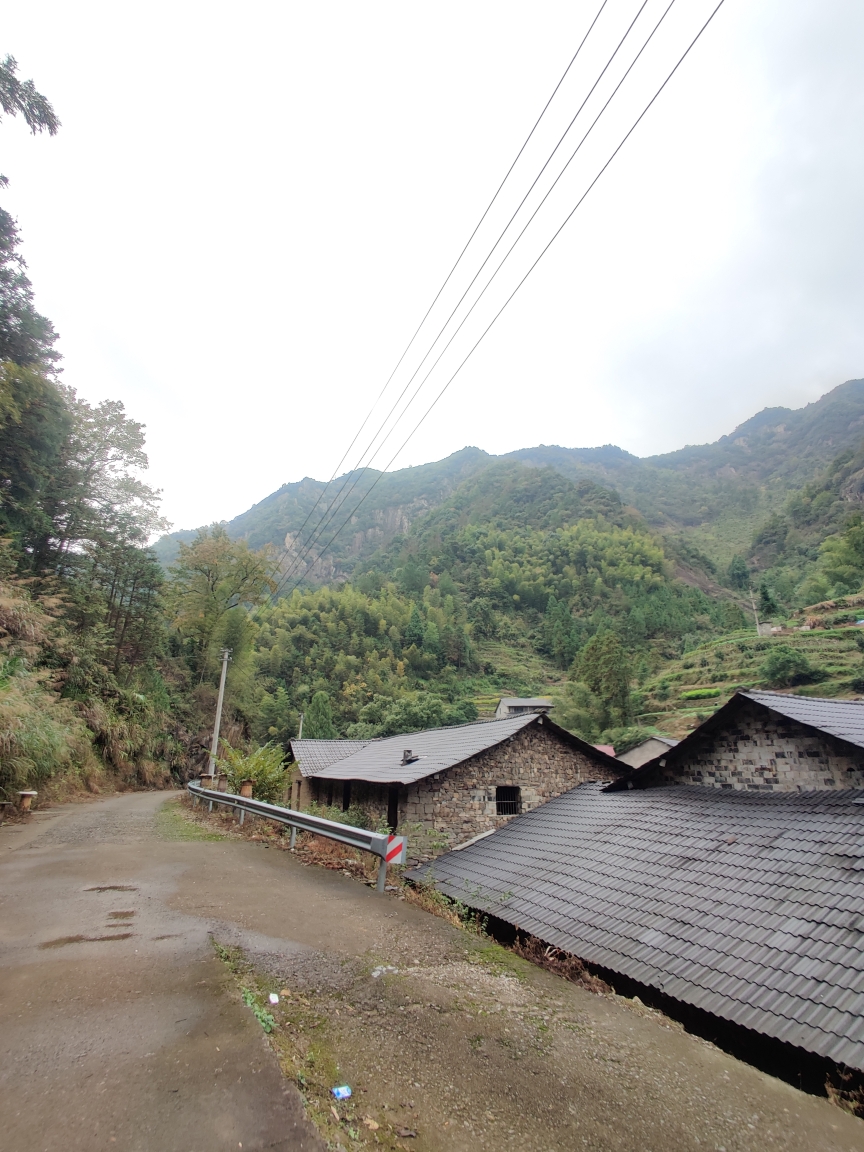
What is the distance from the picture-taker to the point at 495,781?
45.2ft

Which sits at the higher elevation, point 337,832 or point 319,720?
point 337,832

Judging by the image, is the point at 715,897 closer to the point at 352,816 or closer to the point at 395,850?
the point at 395,850

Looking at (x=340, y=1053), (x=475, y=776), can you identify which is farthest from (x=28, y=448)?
(x=340, y=1053)

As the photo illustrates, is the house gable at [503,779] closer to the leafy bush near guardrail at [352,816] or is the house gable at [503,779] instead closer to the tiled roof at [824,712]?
the leafy bush near guardrail at [352,816]

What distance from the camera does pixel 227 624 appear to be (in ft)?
102

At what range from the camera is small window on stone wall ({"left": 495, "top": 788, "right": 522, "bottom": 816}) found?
13836 mm

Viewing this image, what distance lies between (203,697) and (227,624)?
474 cm

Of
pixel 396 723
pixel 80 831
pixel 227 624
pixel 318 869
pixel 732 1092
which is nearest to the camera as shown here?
pixel 732 1092

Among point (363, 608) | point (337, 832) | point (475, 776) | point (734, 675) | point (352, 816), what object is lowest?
point (352, 816)

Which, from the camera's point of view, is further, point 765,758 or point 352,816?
point 352,816

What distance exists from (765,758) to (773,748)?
253 millimetres

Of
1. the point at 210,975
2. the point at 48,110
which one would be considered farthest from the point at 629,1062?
the point at 48,110

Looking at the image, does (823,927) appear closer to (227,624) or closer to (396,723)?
(227,624)

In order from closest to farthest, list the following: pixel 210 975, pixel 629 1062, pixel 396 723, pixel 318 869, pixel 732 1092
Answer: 1. pixel 732 1092
2. pixel 629 1062
3. pixel 210 975
4. pixel 318 869
5. pixel 396 723
